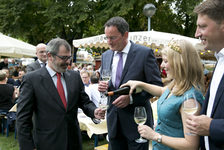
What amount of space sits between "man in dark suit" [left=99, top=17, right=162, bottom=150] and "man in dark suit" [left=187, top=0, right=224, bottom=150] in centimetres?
101

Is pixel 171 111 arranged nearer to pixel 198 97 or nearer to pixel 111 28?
pixel 198 97

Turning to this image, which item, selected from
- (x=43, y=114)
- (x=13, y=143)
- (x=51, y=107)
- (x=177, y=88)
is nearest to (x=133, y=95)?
(x=177, y=88)

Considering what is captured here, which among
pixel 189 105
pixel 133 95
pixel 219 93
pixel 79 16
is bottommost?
pixel 133 95

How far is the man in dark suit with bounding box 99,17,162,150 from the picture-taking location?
8.61ft

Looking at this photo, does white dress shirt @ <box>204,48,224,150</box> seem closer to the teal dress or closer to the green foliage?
the teal dress

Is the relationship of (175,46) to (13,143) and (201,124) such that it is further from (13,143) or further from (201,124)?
(13,143)

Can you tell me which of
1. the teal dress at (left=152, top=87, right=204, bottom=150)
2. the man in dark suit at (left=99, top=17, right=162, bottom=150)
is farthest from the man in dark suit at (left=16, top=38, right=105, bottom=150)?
the teal dress at (left=152, top=87, right=204, bottom=150)

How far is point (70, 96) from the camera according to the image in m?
2.58

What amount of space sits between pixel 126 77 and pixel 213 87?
3.85 feet

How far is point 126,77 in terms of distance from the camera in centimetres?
264

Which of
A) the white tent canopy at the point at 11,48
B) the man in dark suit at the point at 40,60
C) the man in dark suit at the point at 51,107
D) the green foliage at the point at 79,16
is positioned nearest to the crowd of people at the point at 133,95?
the man in dark suit at the point at 51,107

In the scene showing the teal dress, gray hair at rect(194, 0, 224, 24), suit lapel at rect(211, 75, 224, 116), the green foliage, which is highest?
the green foliage

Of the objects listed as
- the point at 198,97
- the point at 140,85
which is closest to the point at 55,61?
the point at 140,85

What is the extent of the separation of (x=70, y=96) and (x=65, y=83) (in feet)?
0.62
